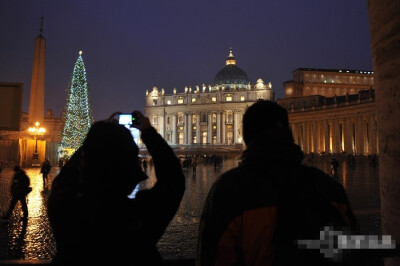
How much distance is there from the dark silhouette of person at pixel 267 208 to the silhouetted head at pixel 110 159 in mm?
397

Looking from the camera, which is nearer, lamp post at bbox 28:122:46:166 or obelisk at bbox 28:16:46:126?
lamp post at bbox 28:122:46:166

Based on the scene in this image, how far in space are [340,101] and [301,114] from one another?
6.49 metres

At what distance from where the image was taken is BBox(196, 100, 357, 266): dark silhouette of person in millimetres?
1402

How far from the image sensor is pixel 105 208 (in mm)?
1348

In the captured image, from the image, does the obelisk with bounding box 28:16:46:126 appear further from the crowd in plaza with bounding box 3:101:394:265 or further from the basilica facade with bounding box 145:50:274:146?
the basilica facade with bounding box 145:50:274:146

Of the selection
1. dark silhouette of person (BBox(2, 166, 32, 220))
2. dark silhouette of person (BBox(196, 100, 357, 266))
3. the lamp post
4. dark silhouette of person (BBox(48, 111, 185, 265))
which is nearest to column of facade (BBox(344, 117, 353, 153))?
the lamp post

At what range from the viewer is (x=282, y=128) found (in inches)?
62.1

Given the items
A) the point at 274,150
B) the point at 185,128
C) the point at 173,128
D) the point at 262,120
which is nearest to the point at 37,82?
the point at 262,120

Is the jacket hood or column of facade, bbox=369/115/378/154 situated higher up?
column of facade, bbox=369/115/378/154

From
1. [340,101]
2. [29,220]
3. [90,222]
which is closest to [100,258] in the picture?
[90,222]

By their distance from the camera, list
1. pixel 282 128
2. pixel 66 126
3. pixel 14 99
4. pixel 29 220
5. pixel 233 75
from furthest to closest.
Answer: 1. pixel 233 75
2. pixel 66 126
3. pixel 29 220
4. pixel 14 99
5. pixel 282 128

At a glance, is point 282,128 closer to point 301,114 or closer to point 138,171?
point 138,171

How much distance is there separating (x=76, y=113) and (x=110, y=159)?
29.7 metres

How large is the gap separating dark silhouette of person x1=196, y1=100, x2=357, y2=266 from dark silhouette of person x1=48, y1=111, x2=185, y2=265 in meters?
0.28
